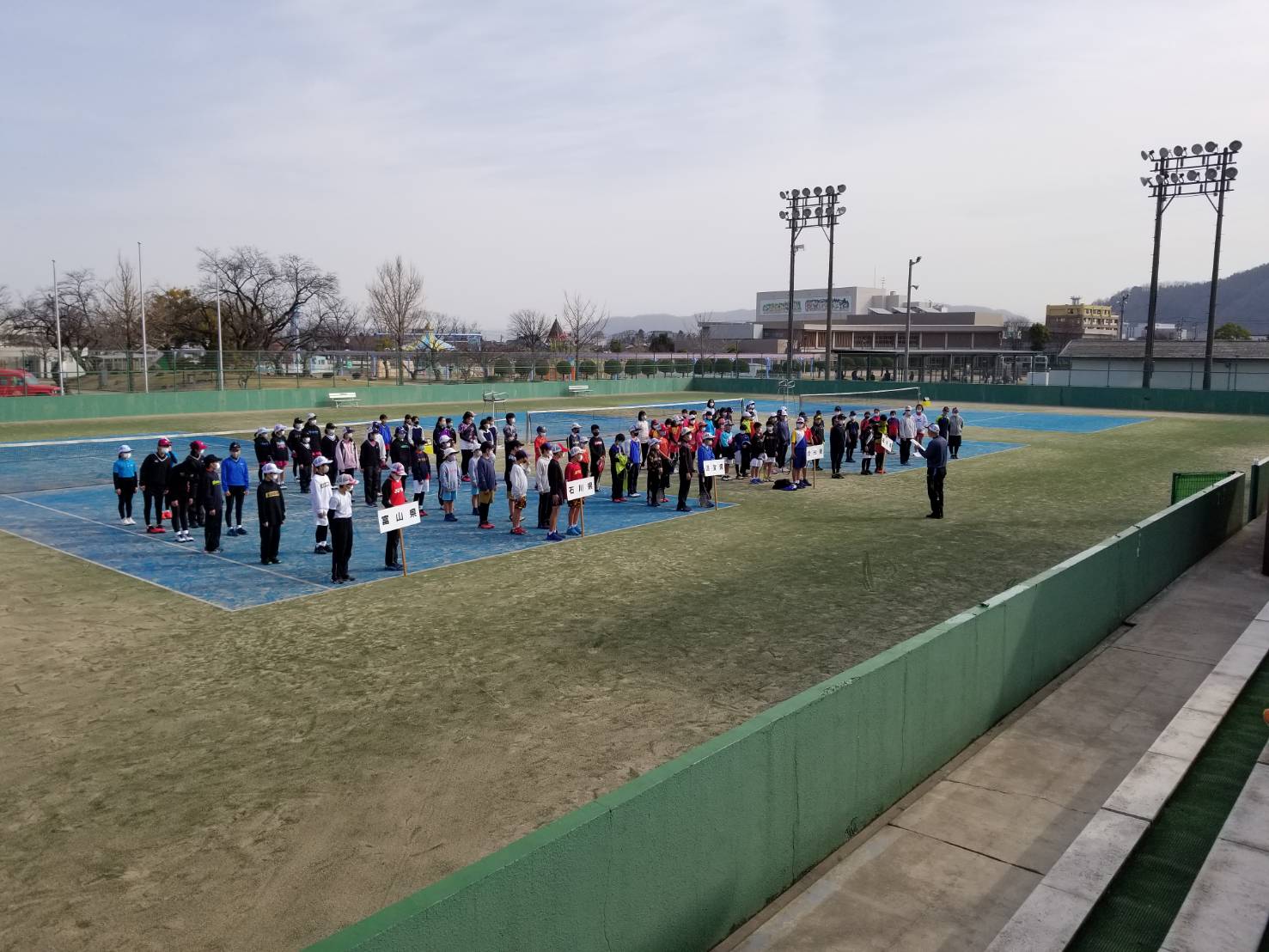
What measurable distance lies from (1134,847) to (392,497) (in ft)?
38.4

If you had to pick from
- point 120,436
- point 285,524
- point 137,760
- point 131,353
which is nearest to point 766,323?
point 131,353

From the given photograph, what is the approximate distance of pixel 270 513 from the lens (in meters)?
15.9

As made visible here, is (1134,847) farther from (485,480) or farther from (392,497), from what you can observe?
(485,480)

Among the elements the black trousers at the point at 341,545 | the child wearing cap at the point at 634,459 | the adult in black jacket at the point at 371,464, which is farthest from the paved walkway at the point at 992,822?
the adult in black jacket at the point at 371,464

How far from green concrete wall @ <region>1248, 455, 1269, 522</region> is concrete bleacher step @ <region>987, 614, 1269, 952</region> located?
12.7 metres

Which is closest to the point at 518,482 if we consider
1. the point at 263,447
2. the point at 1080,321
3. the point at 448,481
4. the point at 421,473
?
the point at 448,481

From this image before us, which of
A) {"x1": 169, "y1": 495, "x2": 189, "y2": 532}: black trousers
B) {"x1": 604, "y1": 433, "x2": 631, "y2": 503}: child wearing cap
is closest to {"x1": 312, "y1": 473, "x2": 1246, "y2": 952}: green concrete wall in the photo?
{"x1": 604, "y1": 433, "x2": 631, "y2": 503}: child wearing cap

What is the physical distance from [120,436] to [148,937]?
3517 centimetres

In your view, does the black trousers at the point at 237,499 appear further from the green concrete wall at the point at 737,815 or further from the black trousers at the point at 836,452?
the black trousers at the point at 836,452

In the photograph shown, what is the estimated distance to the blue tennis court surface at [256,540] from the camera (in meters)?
15.1

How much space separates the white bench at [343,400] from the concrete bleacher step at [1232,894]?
158 feet

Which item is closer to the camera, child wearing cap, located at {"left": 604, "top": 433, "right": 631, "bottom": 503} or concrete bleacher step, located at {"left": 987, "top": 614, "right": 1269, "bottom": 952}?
concrete bleacher step, located at {"left": 987, "top": 614, "right": 1269, "bottom": 952}

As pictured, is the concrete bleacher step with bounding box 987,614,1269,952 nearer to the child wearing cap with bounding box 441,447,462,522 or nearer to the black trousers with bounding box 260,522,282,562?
the black trousers with bounding box 260,522,282,562

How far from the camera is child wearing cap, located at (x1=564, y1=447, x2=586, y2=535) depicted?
1828cm
